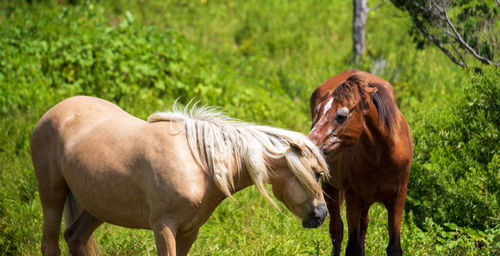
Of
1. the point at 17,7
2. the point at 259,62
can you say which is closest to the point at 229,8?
the point at 259,62

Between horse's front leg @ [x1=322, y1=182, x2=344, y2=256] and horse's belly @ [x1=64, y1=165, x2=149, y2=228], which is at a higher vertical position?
horse's belly @ [x1=64, y1=165, x2=149, y2=228]

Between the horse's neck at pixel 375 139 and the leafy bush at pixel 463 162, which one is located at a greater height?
the horse's neck at pixel 375 139

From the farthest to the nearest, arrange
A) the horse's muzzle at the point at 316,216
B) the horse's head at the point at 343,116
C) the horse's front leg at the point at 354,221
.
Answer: the horse's front leg at the point at 354,221 < the horse's head at the point at 343,116 < the horse's muzzle at the point at 316,216

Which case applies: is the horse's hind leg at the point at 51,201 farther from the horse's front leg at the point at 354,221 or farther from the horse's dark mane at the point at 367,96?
the horse's front leg at the point at 354,221

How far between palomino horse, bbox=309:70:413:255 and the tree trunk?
525 cm

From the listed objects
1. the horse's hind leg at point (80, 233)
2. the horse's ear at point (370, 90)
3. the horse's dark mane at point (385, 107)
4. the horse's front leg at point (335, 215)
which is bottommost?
the horse's front leg at point (335, 215)

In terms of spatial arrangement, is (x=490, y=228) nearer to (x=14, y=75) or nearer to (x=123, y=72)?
(x=123, y=72)

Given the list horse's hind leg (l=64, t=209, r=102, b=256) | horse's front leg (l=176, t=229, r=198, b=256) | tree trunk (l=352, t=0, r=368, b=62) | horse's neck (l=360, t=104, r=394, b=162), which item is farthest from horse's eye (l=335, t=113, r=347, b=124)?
tree trunk (l=352, t=0, r=368, b=62)

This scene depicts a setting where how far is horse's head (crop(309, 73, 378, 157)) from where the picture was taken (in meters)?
4.04

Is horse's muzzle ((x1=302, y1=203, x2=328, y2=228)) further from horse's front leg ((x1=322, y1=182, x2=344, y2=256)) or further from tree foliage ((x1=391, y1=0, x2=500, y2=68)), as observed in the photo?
tree foliage ((x1=391, y1=0, x2=500, y2=68))

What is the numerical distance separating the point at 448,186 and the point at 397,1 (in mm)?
2571

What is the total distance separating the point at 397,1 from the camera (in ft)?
22.3

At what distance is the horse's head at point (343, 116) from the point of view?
13.2 ft

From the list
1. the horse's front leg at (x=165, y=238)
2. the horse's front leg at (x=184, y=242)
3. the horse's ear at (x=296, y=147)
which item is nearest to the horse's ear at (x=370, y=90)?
the horse's ear at (x=296, y=147)
